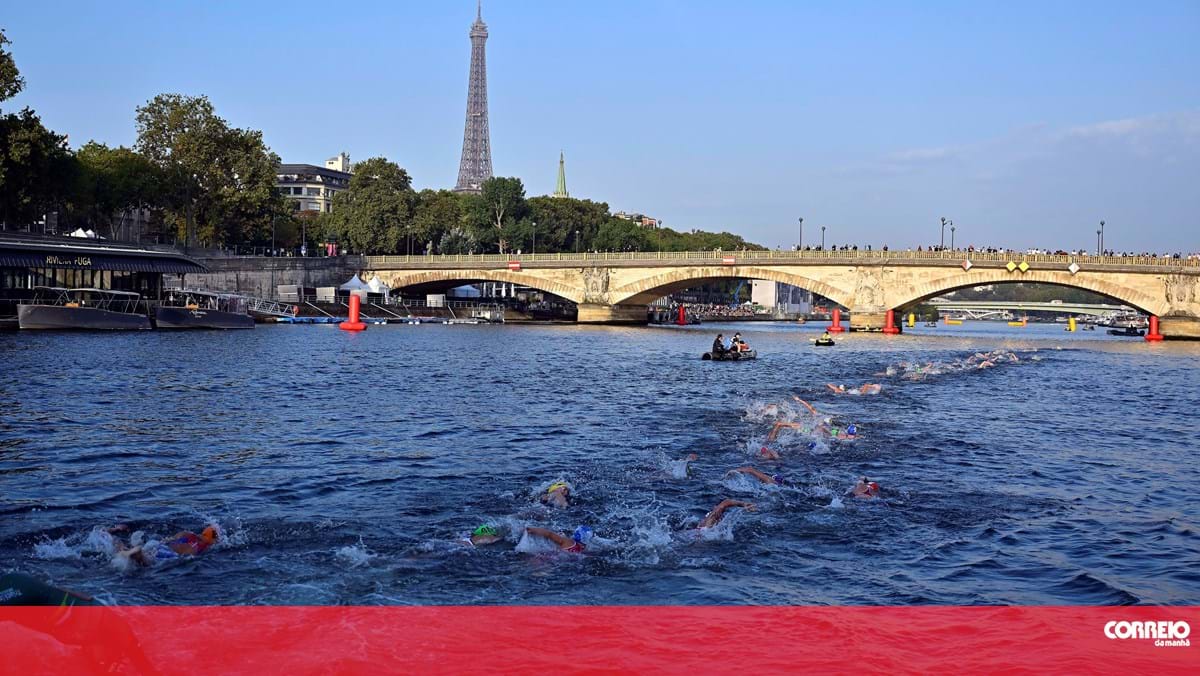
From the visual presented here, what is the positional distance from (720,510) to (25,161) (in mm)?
79032

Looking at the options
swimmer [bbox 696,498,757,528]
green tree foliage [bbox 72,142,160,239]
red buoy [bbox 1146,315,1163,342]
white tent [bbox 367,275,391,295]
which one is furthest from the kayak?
white tent [bbox 367,275,391,295]

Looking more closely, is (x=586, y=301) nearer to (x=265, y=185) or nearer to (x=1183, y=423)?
(x=265, y=185)

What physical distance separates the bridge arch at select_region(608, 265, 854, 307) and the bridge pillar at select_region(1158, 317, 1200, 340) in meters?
29.3

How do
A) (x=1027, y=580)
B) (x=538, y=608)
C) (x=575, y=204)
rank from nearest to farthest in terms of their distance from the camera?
(x=538, y=608) → (x=1027, y=580) → (x=575, y=204)

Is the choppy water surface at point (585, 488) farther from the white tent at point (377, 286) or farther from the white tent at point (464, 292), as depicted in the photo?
the white tent at point (464, 292)

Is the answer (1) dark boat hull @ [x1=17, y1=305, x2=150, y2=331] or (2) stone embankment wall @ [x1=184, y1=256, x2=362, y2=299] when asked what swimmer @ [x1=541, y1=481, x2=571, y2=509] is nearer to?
(1) dark boat hull @ [x1=17, y1=305, x2=150, y2=331]

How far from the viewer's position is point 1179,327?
10006 centimetres

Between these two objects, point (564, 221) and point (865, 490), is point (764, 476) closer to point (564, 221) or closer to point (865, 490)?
point (865, 490)

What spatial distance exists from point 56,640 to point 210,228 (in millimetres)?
116355

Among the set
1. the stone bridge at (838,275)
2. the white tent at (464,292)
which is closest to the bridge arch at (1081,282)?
the stone bridge at (838,275)

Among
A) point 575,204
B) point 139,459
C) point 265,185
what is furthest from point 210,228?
point 139,459

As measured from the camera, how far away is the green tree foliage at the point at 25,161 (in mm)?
79312

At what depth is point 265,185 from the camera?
118 metres

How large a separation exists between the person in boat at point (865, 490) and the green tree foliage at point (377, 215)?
131 meters
